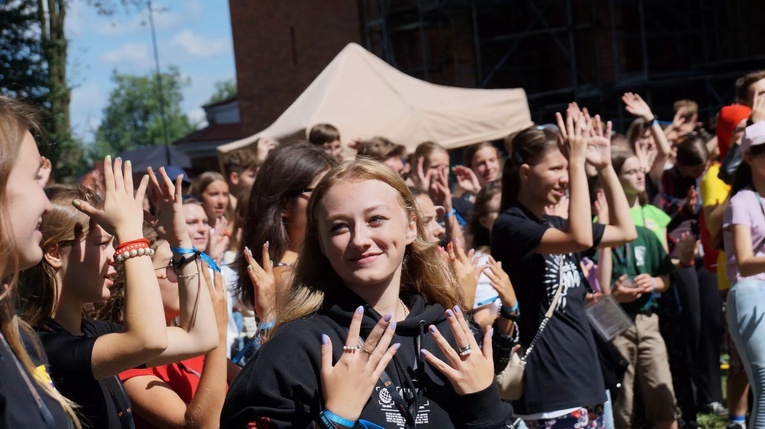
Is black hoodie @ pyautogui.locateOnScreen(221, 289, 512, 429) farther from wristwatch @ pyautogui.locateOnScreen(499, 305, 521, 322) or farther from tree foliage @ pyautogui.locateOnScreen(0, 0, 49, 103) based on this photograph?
tree foliage @ pyautogui.locateOnScreen(0, 0, 49, 103)

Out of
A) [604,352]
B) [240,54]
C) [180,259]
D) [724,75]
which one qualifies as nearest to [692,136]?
[604,352]

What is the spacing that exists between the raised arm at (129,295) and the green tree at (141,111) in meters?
107

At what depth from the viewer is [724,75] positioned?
2003 cm

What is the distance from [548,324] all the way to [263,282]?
5.09 ft

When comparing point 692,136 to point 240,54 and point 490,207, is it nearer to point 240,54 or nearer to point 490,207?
point 490,207

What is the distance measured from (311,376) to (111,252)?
3.31ft

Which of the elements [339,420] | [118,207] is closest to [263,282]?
[118,207]

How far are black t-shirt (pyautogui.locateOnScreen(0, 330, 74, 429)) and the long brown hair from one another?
94 cm

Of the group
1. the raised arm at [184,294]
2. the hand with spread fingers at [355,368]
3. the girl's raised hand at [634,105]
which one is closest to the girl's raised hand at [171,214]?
the raised arm at [184,294]

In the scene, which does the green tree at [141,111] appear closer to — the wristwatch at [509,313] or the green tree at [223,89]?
the green tree at [223,89]

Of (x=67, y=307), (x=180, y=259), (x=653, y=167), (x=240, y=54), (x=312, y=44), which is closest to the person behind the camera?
(x=67, y=307)

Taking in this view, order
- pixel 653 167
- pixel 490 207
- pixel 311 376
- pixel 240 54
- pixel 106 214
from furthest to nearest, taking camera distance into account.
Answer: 1. pixel 240 54
2. pixel 653 167
3. pixel 490 207
4. pixel 106 214
5. pixel 311 376

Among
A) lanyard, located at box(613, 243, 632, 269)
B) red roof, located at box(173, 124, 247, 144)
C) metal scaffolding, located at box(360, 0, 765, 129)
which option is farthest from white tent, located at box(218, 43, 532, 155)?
red roof, located at box(173, 124, 247, 144)

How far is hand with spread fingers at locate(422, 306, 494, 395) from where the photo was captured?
288cm
